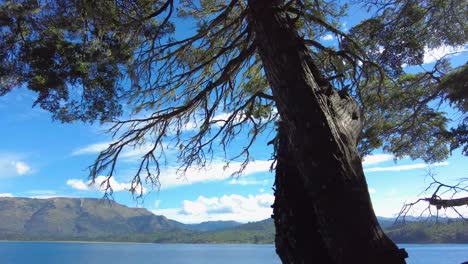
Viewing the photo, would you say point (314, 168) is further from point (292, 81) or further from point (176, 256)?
point (176, 256)

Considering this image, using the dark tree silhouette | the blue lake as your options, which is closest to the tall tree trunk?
the dark tree silhouette

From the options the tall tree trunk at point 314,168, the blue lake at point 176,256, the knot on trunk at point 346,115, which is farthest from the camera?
the blue lake at point 176,256

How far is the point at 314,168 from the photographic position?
2.32 meters

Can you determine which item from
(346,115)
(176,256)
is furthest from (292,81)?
(176,256)

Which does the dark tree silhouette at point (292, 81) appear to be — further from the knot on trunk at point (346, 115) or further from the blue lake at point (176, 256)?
the blue lake at point (176, 256)

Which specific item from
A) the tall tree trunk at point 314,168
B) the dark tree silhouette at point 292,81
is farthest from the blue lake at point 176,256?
the tall tree trunk at point 314,168

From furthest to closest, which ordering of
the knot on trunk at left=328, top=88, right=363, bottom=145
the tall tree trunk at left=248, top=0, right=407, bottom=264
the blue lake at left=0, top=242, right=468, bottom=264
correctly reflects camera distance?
the blue lake at left=0, top=242, right=468, bottom=264
the knot on trunk at left=328, top=88, right=363, bottom=145
the tall tree trunk at left=248, top=0, right=407, bottom=264

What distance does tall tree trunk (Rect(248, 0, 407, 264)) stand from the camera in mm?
2141

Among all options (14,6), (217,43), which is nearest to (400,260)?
(217,43)

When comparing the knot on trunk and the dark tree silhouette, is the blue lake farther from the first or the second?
the knot on trunk

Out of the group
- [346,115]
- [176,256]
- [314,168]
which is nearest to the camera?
[314,168]

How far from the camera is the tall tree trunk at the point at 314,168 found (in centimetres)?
214

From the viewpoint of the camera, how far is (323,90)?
267cm

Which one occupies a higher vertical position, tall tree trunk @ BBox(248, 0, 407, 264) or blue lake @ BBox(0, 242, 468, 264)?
tall tree trunk @ BBox(248, 0, 407, 264)
